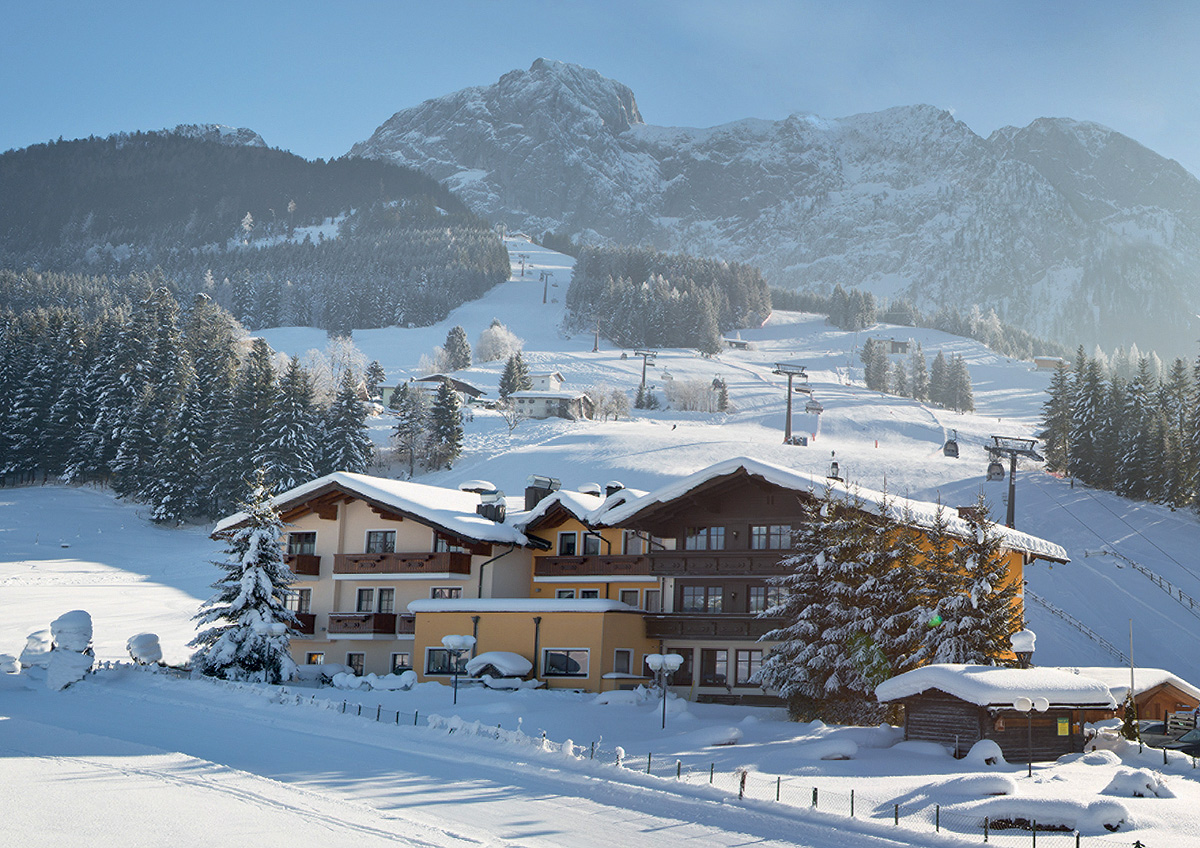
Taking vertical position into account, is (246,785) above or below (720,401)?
below

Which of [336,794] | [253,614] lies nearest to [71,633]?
[253,614]

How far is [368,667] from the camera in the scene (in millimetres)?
42406

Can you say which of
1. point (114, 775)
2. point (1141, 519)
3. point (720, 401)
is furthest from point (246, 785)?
point (720, 401)

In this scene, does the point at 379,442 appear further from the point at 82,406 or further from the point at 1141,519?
the point at 1141,519

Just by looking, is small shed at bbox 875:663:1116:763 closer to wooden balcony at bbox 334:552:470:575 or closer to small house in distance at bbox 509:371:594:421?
wooden balcony at bbox 334:552:470:575

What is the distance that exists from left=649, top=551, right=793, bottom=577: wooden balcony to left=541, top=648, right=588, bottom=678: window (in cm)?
459

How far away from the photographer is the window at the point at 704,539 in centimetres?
3838

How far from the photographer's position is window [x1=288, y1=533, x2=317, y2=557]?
4531 centimetres

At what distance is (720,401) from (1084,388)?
176ft

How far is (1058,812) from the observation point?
18.2 metres

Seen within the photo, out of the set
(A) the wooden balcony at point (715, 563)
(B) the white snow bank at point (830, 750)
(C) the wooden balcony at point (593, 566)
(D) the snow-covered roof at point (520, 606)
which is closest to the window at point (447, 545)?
(D) the snow-covered roof at point (520, 606)

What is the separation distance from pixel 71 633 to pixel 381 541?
12.9 m

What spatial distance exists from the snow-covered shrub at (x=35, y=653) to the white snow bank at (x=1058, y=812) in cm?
3087

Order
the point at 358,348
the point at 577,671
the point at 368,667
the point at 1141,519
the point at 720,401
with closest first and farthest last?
the point at 577,671 → the point at 368,667 → the point at 1141,519 → the point at 720,401 → the point at 358,348
